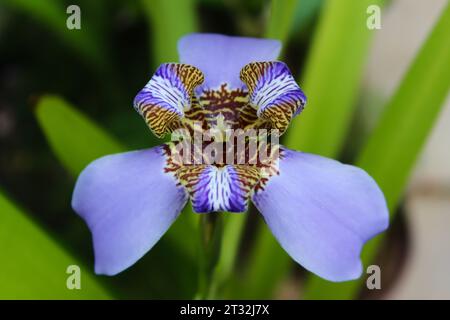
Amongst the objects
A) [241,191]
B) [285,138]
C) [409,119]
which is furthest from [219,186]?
[285,138]

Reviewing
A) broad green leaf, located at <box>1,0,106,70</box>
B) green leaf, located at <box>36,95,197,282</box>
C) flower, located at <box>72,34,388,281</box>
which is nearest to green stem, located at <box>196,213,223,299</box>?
flower, located at <box>72,34,388,281</box>

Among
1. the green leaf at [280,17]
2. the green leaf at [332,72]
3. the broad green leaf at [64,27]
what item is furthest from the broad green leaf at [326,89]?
the broad green leaf at [64,27]

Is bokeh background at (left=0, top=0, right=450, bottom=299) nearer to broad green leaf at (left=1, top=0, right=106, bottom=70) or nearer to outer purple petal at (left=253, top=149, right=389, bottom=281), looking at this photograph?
broad green leaf at (left=1, top=0, right=106, bottom=70)

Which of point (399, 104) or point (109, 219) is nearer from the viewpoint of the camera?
point (109, 219)

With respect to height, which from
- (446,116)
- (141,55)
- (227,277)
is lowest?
(227,277)

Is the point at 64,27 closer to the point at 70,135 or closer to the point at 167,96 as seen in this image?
the point at 70,135

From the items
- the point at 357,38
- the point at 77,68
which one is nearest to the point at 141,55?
the point at 77,68

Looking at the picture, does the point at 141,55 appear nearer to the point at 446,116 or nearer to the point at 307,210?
the point at 446,116
